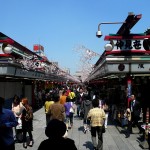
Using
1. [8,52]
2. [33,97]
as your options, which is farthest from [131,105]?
[33,97]

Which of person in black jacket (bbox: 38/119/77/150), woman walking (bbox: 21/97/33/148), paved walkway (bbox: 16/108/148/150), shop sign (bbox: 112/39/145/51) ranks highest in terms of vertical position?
shop sign (bbox: 112/39/145/51)

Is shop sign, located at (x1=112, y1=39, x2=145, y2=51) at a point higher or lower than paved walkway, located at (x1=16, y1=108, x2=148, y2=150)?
higher

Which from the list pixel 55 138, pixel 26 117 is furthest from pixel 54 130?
pixel 26 117

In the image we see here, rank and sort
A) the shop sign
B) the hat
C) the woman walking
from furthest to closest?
the shop sign → the woman walking → the hat

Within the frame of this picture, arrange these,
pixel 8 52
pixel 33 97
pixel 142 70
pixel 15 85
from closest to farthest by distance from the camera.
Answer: pixel 8 52, pixel 142 70, pixel 15 85, pixel 33 97

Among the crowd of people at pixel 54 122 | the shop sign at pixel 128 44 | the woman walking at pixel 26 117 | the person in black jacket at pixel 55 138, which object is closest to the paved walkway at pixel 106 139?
the crowd of people at pixel 54 122

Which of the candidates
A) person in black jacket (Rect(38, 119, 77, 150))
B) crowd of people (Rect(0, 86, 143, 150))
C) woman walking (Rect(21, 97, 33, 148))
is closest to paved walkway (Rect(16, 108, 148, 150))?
crowd of people (Rect(0, 86, 143, 150))

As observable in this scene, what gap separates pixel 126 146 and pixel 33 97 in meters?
15.4

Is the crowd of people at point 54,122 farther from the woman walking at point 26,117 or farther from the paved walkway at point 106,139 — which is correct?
the paved walkway at point 106,139

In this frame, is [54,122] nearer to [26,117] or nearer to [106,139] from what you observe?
[26,117]

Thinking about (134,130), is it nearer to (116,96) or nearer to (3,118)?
(116,96)

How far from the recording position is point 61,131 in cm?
392

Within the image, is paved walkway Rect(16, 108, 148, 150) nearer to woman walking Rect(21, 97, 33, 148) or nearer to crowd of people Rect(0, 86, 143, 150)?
crowd of people Rect(0, 86, 143, 150)

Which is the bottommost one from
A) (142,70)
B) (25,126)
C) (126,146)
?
(126,146)
